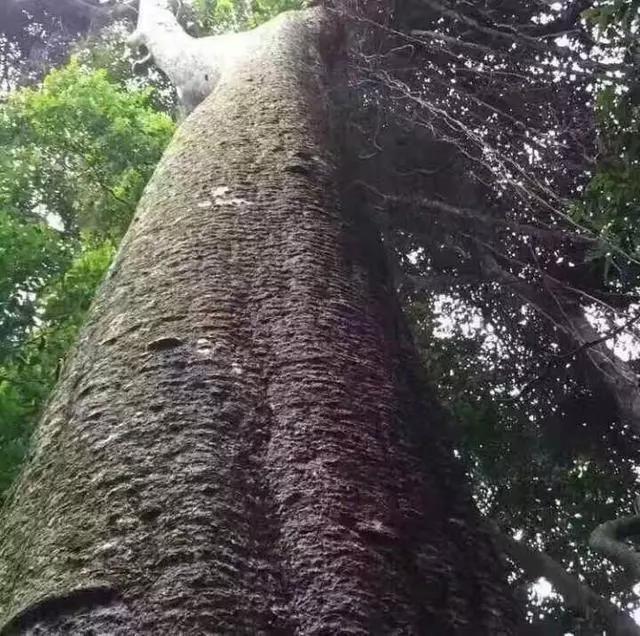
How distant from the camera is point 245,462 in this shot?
174 cm

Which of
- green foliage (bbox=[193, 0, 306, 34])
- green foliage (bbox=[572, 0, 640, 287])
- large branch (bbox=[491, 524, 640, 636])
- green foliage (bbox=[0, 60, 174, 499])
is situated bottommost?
large branch (bbox=[491, 524, 640, 636])

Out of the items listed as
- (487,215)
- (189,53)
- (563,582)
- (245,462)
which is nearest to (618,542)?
(563,582)

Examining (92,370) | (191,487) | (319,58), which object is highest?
(319,58)

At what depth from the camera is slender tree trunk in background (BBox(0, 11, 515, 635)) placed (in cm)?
143

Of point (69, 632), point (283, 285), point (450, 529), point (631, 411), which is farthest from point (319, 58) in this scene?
point (69, 632)

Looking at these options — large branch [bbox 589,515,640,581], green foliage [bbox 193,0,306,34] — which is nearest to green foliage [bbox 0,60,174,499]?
green foliage [bbox 193,0,306,34]

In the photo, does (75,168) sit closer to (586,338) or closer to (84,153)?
(84,153)

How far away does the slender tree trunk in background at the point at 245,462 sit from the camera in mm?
1426

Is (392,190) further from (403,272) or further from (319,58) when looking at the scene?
(319,58)

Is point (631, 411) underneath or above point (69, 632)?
above

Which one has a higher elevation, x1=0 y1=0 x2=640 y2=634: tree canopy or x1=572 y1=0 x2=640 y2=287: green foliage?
x1=0 y1=0 x2=640 y2=634: tree canopy

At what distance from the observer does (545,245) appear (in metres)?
7.17

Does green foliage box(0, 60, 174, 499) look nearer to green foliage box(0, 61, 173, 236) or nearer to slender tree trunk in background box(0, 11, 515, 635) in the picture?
green foliage box(0, 61, 173, 236)

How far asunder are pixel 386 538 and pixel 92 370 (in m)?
0.94
